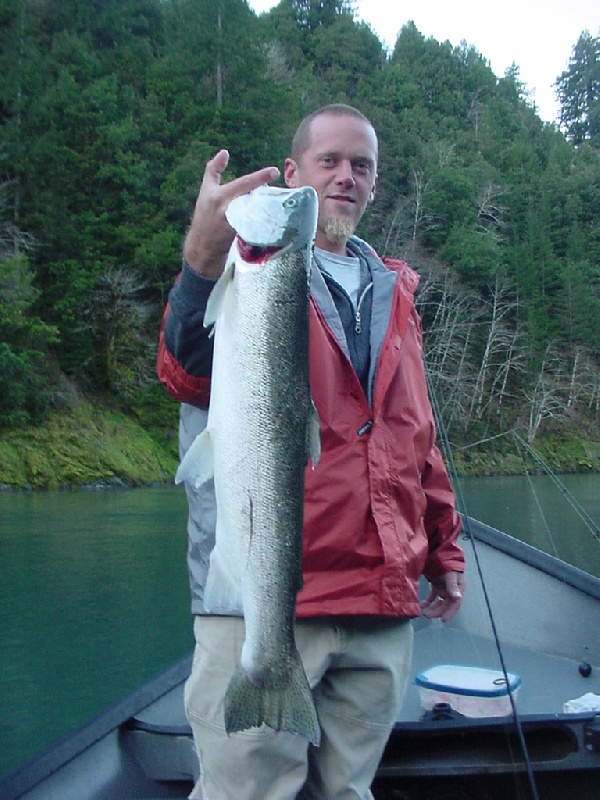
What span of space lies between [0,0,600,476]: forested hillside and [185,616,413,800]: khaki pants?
2479 cm

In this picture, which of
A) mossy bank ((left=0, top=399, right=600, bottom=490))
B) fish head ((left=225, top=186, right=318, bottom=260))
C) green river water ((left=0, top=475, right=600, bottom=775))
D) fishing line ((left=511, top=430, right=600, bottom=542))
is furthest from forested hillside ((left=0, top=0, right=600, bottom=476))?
fish head ((left=225, top=186, right=318, bottom=260))

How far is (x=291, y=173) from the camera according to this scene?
2.59 metres

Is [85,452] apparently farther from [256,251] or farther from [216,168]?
[256,251]

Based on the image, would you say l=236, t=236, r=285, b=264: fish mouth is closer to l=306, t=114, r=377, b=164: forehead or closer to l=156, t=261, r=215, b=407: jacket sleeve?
l=156, t=261, r=215, b=407: jacket sleeve

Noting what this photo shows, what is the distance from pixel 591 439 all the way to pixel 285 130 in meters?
20.4

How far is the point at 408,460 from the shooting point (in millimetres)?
2328

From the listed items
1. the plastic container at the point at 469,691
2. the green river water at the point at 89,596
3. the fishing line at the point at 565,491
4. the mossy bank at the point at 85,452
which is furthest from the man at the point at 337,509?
the mossy bank at the point at 85,452

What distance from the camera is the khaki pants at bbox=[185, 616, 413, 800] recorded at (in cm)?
207

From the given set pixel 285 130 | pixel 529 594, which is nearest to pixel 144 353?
pixel 285 130

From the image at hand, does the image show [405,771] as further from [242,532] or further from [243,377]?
[243,377]

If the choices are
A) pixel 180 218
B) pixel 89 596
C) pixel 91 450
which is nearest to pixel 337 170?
pixel 89 596

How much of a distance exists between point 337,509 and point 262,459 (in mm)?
362

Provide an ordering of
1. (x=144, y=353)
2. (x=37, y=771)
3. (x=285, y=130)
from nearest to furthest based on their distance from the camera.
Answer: (x=37, y=771)
(x=144, y=353)
(x=285, y=130)

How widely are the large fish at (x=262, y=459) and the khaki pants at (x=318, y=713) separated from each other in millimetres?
170
